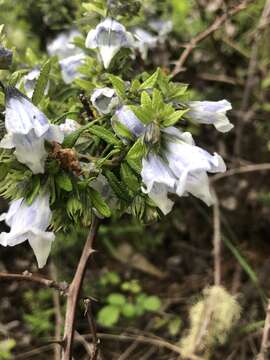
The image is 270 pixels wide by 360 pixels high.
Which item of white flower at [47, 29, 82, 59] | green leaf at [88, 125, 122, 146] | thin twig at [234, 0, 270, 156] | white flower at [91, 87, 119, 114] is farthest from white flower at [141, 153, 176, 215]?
thin twig at [234, 0, 270, 156]

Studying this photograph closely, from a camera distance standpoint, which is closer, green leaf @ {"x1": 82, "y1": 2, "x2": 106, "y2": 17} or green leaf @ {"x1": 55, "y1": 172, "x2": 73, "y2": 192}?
green leaf @ {"x1": 55, "y1": 172, "x2": 73, "y2": 192}

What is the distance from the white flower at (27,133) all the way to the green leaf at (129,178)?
15cm

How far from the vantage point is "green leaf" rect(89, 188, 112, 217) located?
109cm

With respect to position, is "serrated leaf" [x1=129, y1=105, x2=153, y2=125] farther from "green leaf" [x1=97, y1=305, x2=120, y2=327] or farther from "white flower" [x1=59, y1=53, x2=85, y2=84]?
"green leaf" [x1=97, y1=305, x2=120, y2=327]

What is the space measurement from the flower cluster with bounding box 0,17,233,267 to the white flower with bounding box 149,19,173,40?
0.87 m

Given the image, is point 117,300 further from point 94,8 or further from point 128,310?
point 94,8

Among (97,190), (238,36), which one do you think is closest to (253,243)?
(238,36)

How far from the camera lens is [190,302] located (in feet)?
7.02

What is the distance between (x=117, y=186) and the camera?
112 centimetres

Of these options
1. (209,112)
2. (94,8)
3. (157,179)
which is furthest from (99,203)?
(94,8)

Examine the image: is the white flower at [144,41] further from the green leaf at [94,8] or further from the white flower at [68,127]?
the white flower at [68,127]

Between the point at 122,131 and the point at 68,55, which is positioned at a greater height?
the point at 122,131

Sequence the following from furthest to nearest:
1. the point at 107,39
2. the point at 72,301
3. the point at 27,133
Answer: the point at 107,39 < the point at 72,301 < the point at 27,133

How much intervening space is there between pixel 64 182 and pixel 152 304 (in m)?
1.11
